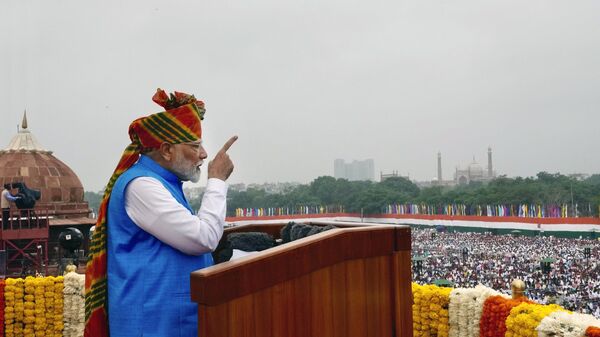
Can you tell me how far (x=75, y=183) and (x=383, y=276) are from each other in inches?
904

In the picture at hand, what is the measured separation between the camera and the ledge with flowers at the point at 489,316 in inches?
137

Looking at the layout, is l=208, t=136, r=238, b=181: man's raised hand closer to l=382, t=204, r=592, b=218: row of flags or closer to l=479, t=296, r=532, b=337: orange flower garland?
l=479, t=296, r=532, b=337: orange flower garland

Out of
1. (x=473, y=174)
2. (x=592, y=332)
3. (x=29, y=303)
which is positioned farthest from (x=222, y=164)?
(x=473, y=174)

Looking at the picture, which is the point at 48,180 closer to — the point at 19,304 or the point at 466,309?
the point at 19,304

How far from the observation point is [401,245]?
1.89 m

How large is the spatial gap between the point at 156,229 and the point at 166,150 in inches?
12.2

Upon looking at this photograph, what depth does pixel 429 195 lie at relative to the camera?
59375 mm

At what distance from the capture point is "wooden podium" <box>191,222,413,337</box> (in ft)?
4.56

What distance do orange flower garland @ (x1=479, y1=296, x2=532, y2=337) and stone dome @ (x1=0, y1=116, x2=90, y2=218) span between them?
2007 centimetres

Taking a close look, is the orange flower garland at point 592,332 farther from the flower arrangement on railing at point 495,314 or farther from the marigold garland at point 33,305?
the marigold garland at point 33,305

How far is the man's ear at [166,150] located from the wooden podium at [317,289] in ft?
1.73

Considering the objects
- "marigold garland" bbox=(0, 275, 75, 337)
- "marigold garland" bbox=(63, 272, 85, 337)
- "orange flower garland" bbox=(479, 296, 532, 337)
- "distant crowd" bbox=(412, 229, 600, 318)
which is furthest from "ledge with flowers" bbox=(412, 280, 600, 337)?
"distant crowd" bbox=(412, 229, 600, 318)


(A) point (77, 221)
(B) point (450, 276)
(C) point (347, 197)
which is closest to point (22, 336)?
(A) point (77, 221)

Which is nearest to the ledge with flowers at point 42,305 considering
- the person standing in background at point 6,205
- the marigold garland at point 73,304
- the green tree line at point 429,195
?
the marigold garland at point 73,304
